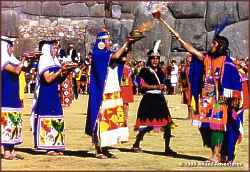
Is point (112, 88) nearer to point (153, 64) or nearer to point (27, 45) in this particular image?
point (153, 64)

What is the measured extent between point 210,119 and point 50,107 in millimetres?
2627

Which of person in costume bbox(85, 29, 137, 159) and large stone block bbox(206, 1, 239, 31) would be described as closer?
person in costume bbox(85, 29, 137, 159)

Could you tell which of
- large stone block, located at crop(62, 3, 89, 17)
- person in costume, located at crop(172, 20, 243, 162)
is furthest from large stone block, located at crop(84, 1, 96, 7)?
person in costume, located at crop(172, 20, 243, 162)

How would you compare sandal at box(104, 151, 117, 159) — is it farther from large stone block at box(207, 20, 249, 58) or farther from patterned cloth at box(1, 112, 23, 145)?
large stone block at box(207, 20, 249, 58)

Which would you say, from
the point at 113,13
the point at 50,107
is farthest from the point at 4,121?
the point at 113,13

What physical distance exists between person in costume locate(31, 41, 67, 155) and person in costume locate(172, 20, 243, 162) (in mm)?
2224

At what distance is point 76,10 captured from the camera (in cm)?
3906

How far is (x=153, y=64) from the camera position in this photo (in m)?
11.3

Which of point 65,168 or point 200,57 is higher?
point 200,57

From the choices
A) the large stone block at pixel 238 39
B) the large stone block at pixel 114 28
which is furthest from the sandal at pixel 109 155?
the large stone block at pixel 114 28

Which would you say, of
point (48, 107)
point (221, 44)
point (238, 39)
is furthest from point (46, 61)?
point (238, 39)

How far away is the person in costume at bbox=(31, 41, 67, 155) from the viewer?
34.6ft

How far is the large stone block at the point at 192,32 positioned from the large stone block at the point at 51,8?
754 cm

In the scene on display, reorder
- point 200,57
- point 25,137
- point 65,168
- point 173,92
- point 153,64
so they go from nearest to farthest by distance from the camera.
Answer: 1. point 65,168
2. point 200,57
3. point 153,64
4. point 25,137
5. point 173,92
